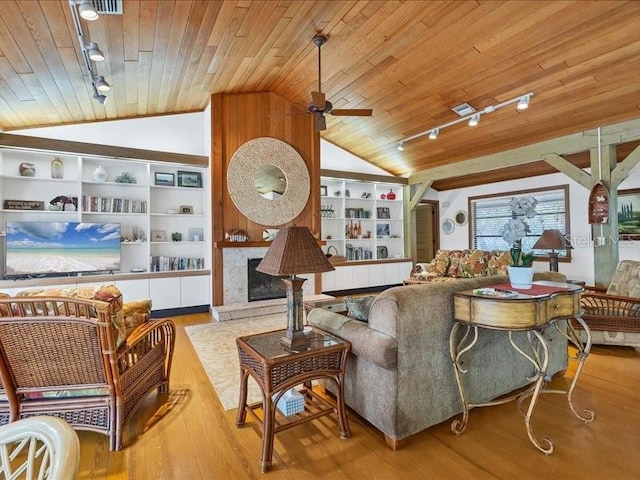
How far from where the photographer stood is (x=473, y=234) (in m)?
7.61

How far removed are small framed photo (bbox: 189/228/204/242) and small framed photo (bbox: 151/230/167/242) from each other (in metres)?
0.40

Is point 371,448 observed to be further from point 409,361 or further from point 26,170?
point 26,170

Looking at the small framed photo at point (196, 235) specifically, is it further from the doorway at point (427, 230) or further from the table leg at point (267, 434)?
the doorway at point (427, 230)

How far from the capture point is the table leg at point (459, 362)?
79.4 inches

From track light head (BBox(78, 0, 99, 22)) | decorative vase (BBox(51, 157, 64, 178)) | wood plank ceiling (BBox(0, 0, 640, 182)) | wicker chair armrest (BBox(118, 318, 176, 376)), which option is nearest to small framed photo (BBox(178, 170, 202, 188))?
wood plank ceiling (BBox(0, 0, 640, 182))

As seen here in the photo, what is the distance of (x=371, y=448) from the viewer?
1.93 m

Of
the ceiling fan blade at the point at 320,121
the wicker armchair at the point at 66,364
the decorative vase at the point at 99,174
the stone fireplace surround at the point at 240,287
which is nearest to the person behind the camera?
the wicker armchair at the point at 66,364

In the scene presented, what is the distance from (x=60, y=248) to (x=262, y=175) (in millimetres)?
2959

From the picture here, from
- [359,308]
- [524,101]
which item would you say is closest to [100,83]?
[359,308]

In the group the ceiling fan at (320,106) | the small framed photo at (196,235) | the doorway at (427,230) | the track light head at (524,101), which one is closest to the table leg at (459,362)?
the ceiling fan at (320,106)

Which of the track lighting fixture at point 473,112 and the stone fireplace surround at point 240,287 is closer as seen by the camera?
the track lighting fixture at point 473,112

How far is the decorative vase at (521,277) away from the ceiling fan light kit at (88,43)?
3.29 m

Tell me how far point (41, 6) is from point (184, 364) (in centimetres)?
310

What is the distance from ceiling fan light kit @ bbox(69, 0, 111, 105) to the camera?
87.3 inches
